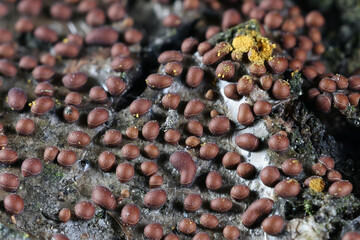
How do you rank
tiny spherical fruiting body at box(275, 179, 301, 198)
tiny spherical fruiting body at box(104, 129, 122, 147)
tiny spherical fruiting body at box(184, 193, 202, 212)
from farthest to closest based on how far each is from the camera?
1. tiny spherical fruiting body at box(104, 129, 122, 147)
2. tiny spherical fruiting body at box(184, 193, 202, 212)
3. tiny spherical fruiting body at box(275, 179, 301, 198)

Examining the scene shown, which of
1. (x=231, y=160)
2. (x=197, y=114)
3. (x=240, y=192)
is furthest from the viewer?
(x=197, y=114)

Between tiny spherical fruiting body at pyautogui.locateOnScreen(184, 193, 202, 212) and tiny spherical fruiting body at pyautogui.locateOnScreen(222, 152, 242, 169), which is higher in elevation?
tiny spherical fruiting body at pyautogui.locateOnScreen(222, 152, 242, 169)

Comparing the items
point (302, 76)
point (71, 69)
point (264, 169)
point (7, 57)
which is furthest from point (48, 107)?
point (302, 76)

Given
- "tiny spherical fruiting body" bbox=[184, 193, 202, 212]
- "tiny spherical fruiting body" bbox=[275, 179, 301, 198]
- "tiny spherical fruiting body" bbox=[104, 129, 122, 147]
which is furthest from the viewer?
"tiny spherical fruiting body" bbox=[104, 129, 122, 147]

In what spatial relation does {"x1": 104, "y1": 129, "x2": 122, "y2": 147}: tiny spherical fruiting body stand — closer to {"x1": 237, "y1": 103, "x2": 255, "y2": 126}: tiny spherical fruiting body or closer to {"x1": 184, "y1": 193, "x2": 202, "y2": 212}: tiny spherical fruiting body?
{"x1": 184, "y1": 193, "x2": 202, "y2": 212}: tiny spherical fruiting body

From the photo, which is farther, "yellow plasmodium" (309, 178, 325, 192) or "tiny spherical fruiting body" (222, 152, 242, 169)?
"tiny spherical fruiting body" (222, 152, 242, 169)

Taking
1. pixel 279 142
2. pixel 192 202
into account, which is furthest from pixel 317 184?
pixel 192 202

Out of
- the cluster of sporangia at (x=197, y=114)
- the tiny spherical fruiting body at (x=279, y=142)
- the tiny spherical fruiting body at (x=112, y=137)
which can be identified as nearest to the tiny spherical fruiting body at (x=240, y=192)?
the cluster of sporangia at (x=197, y=114)

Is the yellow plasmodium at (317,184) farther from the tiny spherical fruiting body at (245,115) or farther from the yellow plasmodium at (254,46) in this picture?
the yellow plasmodium at (254,46)

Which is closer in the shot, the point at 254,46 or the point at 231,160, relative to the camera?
the point at 231,160

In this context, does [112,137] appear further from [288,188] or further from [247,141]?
[288,188]

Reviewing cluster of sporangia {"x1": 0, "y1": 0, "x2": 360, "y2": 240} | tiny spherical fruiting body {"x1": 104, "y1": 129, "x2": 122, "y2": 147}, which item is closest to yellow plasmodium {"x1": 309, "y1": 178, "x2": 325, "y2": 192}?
cluster of sporangia {"x1": 0, "y1": 0, "x2": 360, "y2": 240}

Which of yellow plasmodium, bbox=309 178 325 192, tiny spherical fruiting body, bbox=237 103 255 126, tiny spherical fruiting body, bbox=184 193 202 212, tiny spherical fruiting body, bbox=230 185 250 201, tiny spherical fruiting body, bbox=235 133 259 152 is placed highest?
tiny spherical fruiting body, bbox=237 103 255 126
